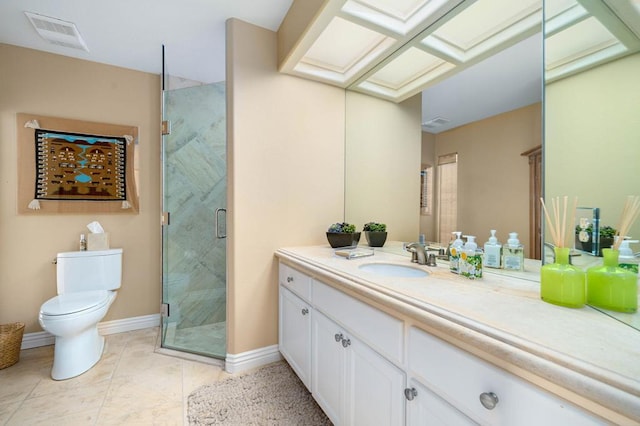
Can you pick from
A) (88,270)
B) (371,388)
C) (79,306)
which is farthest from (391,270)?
(88,270)

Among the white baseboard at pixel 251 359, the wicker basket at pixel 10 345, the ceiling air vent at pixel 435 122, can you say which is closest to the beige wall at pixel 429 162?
the ceiling air vent at pixel 435 122

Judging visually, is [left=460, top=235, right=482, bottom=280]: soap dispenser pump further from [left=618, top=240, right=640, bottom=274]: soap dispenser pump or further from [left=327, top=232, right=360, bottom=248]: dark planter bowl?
[left=327, top=232, right=360, bottom=248]: dark planter bowl

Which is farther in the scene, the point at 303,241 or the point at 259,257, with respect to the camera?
the point at 303,241

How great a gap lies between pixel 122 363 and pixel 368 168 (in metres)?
2.28

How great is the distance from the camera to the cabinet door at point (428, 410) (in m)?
0.71

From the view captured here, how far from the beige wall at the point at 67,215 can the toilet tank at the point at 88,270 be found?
170 mm

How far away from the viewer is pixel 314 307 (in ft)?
4.80

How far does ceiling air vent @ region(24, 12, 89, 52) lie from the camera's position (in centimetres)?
185

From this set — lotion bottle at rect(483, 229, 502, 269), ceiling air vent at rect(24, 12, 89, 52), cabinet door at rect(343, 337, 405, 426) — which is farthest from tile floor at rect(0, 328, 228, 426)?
ceiling air vent at rect(24, 12, 89, 52)

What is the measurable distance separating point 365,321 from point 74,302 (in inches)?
80.7

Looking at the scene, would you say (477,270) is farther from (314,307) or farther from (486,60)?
(486,60)

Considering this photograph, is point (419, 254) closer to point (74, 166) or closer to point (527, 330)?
point (527, 330)

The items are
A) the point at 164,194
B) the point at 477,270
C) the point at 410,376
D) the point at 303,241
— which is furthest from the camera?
the point at 164,194

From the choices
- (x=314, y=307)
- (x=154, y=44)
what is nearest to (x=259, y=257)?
(x=314, y=307)
